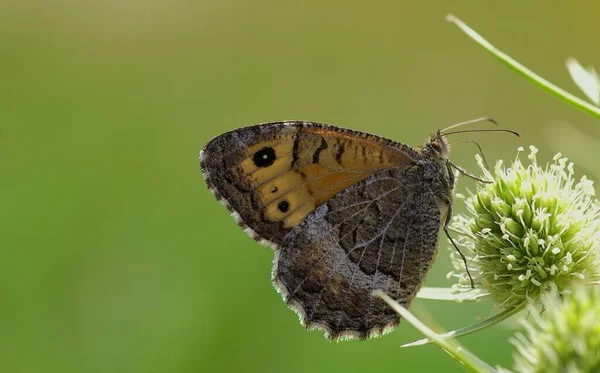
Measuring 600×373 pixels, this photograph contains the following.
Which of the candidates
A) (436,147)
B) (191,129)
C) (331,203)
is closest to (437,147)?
(436,147)

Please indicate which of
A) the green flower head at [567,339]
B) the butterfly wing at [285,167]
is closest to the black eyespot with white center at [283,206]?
the butterfly wing at [285,167]

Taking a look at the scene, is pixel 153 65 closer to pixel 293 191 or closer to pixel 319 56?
pixel 319 56

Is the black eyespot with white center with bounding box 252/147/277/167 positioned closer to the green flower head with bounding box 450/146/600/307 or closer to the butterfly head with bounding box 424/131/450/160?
the butterfly head with bounding box 424/131/450/160

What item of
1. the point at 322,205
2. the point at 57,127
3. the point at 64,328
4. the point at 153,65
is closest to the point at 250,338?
the point at 64,328

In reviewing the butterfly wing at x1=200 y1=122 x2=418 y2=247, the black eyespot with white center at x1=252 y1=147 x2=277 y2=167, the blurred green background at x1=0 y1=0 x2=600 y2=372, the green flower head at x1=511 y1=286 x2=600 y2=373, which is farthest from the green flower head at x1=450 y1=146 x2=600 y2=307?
the black eyespot with white center at x1=252 y1=147 x2=277 y2=167

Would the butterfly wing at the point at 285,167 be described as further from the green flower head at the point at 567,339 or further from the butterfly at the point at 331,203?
the green flower head at the point at 567,339

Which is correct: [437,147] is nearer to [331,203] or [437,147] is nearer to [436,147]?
[436,147]

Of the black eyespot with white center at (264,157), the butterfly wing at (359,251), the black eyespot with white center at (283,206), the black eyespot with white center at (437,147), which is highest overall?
the black eyespot with white center at (264,157)
